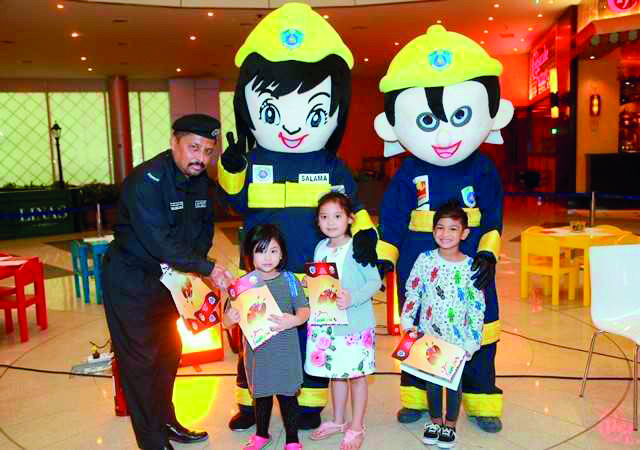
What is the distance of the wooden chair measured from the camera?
5332 mm

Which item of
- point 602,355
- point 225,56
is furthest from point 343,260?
point 225,56

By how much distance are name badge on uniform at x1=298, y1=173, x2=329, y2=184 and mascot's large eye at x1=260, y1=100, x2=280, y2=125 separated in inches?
11.0

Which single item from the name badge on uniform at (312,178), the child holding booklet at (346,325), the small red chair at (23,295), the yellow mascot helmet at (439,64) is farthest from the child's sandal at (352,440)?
the small red chair at (23,295)

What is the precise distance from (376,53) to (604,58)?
4998 mm

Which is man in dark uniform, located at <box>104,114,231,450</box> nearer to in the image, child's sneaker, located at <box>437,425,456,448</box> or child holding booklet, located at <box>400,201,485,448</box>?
child holding booklet, located at <box>400,201,485,448</box>

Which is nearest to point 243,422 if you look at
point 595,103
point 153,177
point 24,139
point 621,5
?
point 153,177

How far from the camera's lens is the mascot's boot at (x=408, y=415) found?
3.16 meters

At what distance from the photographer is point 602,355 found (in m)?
4.03

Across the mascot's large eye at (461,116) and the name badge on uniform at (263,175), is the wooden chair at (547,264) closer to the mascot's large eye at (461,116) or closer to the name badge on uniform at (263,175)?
the mascot's large eye at (461,116)

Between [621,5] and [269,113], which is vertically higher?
[621,5]

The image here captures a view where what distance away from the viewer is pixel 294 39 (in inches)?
115

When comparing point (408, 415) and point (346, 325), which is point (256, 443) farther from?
point (408, 415)

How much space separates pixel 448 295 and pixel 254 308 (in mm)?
848

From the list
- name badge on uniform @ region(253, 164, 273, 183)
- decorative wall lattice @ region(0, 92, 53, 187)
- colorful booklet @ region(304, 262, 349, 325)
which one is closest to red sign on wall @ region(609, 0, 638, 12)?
name badge on uniform @ region(253, 164, 273, 183)
